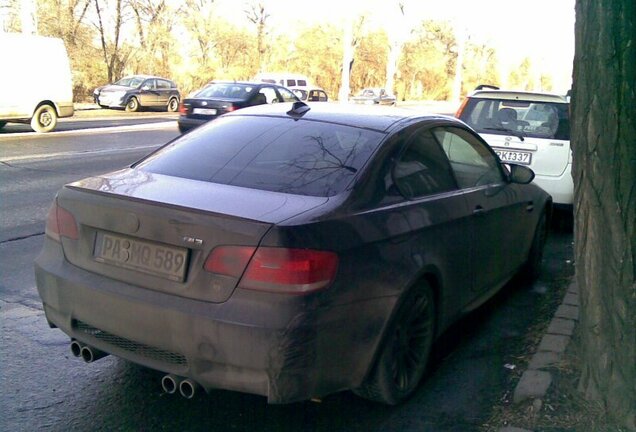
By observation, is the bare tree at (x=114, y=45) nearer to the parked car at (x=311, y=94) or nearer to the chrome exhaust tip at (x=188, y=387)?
the parked car at (x=311, y=94)

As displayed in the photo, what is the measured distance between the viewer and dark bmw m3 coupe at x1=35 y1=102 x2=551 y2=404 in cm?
300

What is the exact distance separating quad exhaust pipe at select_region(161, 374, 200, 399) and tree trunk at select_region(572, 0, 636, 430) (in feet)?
6.48

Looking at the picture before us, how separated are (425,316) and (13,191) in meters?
7.42

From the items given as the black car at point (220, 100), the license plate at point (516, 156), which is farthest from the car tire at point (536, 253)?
the black car at point (220, 100)

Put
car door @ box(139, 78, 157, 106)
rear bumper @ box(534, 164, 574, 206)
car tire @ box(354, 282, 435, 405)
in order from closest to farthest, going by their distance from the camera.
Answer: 1. car tire @ box(354, 282, 435, 405)
2. rear bumper @ box(534, 164, 574, 206)
3. car door @ box(139, 78, 157, 106)

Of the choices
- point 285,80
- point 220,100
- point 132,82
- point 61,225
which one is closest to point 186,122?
point 220,100

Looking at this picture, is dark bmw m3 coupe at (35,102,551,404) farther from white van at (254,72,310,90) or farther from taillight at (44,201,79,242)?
white van at (254,72,310,90)

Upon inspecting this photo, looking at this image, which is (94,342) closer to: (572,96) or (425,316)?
(425,316)

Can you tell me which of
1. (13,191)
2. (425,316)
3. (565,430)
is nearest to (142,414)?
(425,316)

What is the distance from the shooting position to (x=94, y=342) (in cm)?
342

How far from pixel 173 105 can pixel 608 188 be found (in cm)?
3070

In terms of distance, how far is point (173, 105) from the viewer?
32500 mm

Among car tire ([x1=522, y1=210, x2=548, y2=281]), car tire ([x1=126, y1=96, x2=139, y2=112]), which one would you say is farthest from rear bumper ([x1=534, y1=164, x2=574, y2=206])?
car tire ([x1=126, y1=96, x2=139, y2=112])

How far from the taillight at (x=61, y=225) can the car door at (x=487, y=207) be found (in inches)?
90.1
